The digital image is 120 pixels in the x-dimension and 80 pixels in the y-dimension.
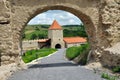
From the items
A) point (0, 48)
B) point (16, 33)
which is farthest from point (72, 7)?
point (0, 48)

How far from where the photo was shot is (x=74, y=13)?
55.4ft

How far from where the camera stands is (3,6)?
15305 millimetres

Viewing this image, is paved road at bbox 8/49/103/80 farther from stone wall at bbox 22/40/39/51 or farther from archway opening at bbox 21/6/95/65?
stone wall at bbox 22/40/39/51

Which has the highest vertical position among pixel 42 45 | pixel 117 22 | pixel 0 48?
pixel 117 22

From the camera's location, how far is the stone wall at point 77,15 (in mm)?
15406

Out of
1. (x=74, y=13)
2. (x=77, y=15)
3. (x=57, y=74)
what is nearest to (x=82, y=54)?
(x=77, y=15)

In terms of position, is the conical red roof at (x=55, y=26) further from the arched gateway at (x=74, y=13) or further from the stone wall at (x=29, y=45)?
the arched gateway at (x=74, y=13)

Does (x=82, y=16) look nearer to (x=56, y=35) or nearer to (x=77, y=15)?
(x=77, y=15)

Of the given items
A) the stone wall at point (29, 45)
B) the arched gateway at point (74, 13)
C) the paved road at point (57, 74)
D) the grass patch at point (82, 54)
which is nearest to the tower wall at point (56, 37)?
the stone wall at point (29, 45)

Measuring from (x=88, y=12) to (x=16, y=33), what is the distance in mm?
3975

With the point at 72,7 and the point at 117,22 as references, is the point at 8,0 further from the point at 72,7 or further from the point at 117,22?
the point at 117,22

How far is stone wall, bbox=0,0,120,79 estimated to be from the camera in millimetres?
15406

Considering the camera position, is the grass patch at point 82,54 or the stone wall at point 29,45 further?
the stone wall at point 29,45

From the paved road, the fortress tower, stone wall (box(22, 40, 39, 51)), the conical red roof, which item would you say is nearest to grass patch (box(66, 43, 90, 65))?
the paved road
